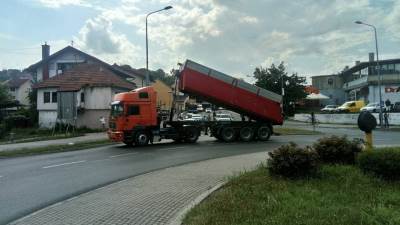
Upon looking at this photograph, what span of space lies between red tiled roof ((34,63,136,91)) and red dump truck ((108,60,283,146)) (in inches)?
719

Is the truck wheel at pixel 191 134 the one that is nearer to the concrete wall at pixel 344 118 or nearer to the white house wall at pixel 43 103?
the white house wall at pixel 43 103

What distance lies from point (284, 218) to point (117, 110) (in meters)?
20.0

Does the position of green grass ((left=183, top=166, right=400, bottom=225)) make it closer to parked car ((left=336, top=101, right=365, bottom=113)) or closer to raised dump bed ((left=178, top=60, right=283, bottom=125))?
raised dump bed ((left=178, top=60, right=283, bottom=125))

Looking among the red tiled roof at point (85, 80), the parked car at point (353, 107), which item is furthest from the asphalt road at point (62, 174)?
the parked car at point (353, 107)

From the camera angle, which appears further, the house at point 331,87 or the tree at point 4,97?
the house at point 331,87

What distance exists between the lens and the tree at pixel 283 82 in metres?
81.6

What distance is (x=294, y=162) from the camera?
10.1 meters

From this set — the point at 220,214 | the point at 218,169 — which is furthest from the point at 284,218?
the point at 218,169

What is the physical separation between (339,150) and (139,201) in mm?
5517

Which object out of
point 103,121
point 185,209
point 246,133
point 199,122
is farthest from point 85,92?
point 185,209

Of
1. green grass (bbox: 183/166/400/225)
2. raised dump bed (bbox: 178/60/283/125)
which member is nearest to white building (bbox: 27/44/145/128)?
raised dump bed (bbox: 178/60/283/125)

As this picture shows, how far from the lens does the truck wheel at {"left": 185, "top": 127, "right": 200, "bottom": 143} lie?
26973 mm

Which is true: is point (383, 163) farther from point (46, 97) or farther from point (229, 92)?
point (46, 97)

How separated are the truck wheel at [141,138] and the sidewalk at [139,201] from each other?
11.6 metres
